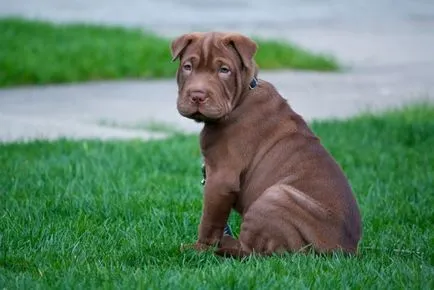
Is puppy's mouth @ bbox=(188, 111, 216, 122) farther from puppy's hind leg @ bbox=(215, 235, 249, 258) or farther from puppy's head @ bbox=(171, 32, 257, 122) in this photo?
puppy's hind leg @ bbox=(215, 235, 249, 258)

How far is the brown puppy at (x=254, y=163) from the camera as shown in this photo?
221 inches

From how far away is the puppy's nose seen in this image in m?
5.66

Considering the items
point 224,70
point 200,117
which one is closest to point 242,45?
point 224,70

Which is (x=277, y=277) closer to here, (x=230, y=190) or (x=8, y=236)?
(x=230, y=190)

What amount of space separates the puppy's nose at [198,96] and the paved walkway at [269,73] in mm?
4049

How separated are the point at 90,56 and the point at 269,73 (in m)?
2.16

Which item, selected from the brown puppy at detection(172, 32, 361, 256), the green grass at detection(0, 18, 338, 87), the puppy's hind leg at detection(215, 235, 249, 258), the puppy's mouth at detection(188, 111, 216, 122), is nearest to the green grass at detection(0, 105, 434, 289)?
the puppy's hind leg at detection(215, 235, 249, 258)

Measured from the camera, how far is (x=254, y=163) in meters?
5.89

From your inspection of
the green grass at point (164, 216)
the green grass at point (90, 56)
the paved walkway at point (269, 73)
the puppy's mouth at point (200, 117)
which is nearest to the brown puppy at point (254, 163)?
the puppy's mouth at point (200, 117)

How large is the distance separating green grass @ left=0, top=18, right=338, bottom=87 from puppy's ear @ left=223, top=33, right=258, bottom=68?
647 cm

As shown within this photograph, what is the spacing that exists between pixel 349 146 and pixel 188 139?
4.73ft

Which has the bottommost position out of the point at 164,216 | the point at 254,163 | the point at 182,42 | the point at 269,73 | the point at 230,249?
the point at 269,73

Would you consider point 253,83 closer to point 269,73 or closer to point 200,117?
point 200,117

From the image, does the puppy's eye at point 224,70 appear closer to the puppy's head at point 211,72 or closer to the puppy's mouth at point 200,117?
the puppy's head at point 211,72
